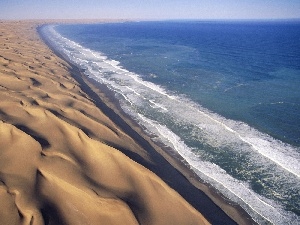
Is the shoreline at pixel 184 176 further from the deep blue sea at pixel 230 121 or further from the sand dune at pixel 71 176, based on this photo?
the sand dune at pixel 71 176

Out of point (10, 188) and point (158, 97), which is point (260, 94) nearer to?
point (158, 97)

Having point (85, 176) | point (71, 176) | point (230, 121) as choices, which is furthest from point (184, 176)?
point (230, 121)

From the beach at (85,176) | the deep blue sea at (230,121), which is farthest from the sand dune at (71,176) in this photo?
the deep blue sea at (230,121)

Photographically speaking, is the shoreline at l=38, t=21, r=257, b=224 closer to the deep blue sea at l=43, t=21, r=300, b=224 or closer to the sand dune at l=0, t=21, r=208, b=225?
the deep blue sea at l=43, t=21, r=300, b=224

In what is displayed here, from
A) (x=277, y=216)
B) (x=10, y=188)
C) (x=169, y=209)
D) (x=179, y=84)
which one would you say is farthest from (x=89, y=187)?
(x=179, y=84)

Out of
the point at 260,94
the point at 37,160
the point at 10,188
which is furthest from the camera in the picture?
the point at 260,94

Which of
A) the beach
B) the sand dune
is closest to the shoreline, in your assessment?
the beach
